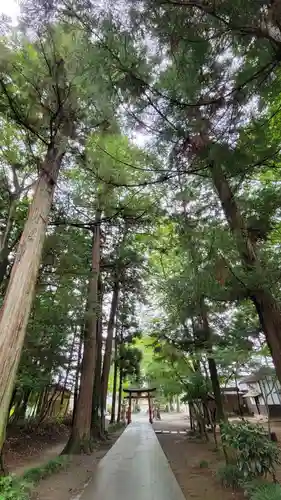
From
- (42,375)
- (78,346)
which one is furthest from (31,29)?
(78,346)

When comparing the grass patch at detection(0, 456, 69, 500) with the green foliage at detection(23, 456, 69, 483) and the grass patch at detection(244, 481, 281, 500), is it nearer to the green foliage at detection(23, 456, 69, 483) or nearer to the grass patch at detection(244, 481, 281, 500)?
the green foliage at detection(23, 456, 69, 483)

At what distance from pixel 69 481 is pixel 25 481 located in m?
0.98

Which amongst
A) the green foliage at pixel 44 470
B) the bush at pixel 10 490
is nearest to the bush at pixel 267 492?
the bush at pixel 10 490

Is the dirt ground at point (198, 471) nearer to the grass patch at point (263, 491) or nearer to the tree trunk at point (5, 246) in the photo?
the grass patch at point (263, 491)

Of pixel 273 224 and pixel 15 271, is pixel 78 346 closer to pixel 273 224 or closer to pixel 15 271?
pixel 15 271

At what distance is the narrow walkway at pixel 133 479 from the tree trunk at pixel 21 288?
7.11 ft

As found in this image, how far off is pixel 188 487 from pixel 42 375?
521 centimetres

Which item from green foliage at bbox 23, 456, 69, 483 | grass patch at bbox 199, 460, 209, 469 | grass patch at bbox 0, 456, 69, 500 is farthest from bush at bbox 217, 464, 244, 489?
green foliage at bbox 23, 456, 69, 483

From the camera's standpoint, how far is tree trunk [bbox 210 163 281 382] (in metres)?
3.31

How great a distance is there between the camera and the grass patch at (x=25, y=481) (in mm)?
3078

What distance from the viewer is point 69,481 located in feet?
15.6

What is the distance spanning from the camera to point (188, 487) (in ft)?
14.3

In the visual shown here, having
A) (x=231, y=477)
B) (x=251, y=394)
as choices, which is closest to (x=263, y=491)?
(x=231, y=477)

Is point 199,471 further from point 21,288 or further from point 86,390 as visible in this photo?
point 21,288
